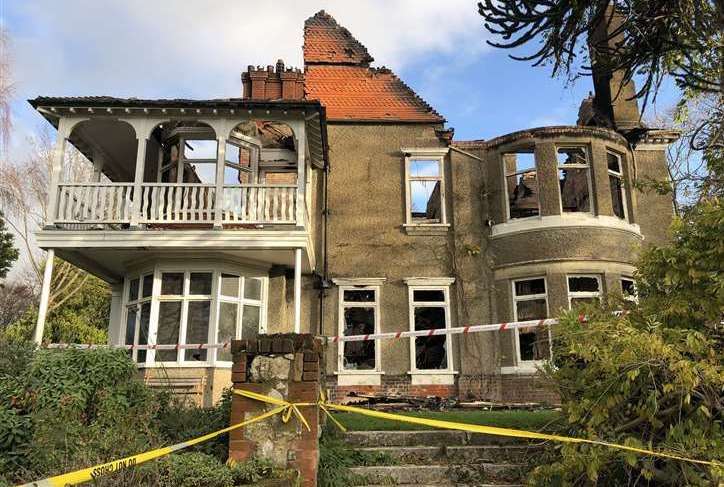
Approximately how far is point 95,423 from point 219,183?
6.28 meters

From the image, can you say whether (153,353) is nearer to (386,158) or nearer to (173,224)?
(173,224)

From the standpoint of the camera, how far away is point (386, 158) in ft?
47.3

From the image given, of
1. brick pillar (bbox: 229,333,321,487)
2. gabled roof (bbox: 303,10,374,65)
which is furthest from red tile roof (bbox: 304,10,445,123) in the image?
brick pillar (bbox: 229,333,321,487)

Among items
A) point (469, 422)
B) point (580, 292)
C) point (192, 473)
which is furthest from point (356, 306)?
point (192, 473)

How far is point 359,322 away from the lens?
13.6 meters

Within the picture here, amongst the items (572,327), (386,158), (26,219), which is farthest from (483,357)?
(26,219)

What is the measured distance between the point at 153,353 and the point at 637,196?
482 inches

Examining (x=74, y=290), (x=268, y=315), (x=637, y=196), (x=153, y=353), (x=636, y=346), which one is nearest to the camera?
(x=636, y=346)

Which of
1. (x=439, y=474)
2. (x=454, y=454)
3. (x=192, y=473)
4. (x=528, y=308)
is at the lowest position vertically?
(x=439, y=474)

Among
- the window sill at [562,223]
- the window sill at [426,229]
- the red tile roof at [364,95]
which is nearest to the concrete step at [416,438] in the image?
the window sill at [562,223]

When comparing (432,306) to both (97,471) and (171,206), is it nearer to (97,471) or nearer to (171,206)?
(171,206)

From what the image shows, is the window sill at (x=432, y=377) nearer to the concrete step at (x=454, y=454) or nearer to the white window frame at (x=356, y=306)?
the white window frame at (x=356, y=306)

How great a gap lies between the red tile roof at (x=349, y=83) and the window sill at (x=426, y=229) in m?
2.85

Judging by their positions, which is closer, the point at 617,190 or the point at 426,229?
the point at 426,229
